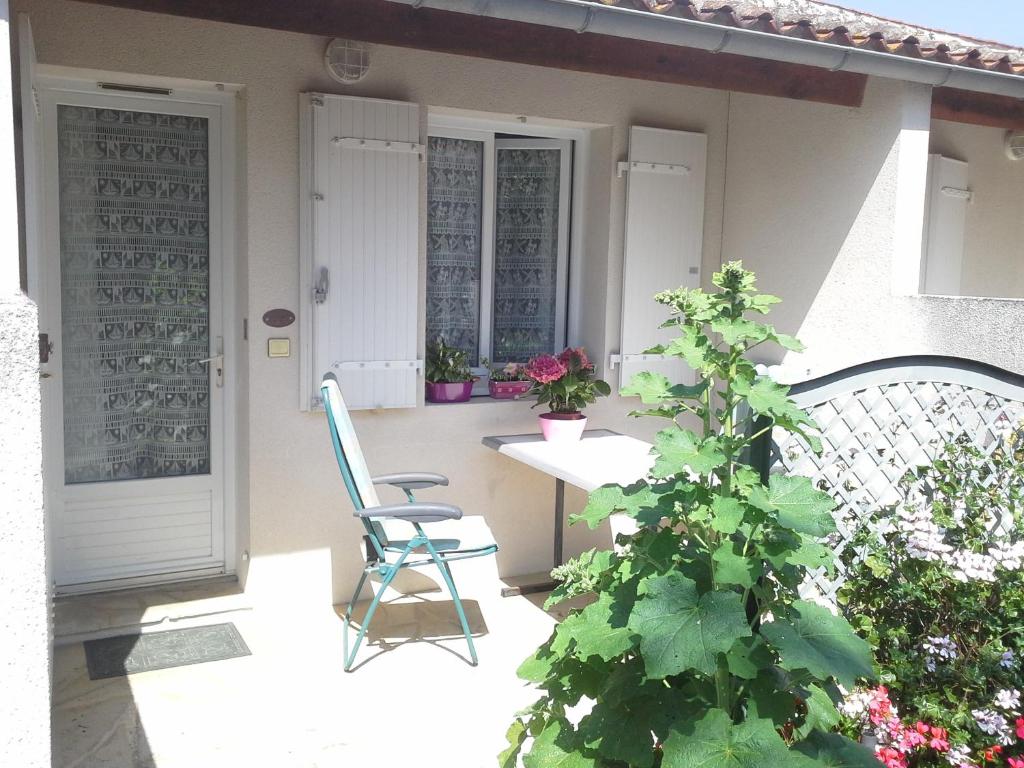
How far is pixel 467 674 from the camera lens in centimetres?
435

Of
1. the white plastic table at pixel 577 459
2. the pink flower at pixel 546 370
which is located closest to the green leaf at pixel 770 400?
the white plastic table at pixel 577 459

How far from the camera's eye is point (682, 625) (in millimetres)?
2127

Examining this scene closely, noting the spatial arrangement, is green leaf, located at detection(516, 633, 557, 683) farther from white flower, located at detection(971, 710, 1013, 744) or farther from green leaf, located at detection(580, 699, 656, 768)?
white flower, located at detection(971, 710, 1013, 744)

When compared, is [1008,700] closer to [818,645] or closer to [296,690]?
[818,645]

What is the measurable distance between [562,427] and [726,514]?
311 centimetres

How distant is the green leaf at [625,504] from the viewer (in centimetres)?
233

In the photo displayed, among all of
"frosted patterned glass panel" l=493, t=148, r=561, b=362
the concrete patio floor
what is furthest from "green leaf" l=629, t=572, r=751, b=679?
"frosted patterned glass panel" l=493, t=148, r=561, b=362

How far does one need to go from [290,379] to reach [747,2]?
2.84 m

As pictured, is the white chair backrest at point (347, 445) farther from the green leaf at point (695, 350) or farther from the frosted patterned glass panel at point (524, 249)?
the green leaf at point (695, 350)

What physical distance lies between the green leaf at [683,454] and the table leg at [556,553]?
312cm

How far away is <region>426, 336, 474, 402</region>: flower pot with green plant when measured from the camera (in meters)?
5.41

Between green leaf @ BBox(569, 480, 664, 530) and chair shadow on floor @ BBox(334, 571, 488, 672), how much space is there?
2264 mm

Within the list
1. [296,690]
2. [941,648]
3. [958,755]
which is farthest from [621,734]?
[296,690]

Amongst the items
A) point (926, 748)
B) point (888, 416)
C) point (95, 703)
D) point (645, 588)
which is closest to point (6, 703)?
point (645, 588)
